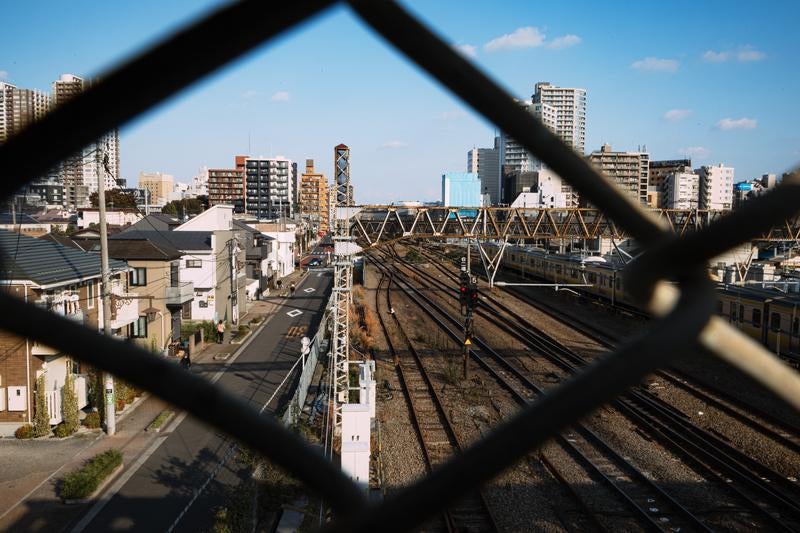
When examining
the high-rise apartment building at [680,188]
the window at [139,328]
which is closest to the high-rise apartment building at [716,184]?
the high-rise apartment building at [680,188]

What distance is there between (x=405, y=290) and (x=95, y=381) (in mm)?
13979

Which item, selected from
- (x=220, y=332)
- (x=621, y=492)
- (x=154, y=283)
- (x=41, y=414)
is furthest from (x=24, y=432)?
(x=621, y=492)

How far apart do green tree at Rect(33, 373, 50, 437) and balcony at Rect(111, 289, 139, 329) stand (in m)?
1.89

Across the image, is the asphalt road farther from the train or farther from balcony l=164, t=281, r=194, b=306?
the train

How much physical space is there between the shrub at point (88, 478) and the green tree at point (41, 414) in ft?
5.67

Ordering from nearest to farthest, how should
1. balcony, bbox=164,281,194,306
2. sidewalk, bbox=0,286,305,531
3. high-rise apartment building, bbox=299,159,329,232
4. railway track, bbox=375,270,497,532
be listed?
1. railway track, bbox=375,270,497,532
2. sidewalk, bbox=0,286,305,531
3. balcony, bbox=164,281,194,306
4. high-rise apartment building, bbox=299,159,329,232

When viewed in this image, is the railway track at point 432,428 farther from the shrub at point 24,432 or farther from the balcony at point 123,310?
the shrub at point 24,432

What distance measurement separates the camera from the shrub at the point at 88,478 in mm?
6383

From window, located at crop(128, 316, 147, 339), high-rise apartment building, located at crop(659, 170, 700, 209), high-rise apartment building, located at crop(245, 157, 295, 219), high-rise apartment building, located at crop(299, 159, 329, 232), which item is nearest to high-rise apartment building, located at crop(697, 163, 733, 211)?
high-rise apartment building, located at crop(659, 170, 700, 209)

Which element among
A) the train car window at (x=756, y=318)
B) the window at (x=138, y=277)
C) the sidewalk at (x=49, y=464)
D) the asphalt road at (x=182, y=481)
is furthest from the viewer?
the window at (x=138, y=277)

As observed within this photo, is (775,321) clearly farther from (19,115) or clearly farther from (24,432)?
(19,115)

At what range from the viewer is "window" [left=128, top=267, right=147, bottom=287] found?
13.4m

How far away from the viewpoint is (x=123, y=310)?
11.0 meters

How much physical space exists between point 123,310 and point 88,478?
4995 millimetres
